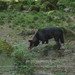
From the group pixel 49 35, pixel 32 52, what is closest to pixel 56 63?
pixel 32 52

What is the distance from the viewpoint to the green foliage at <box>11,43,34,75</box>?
8242 mm

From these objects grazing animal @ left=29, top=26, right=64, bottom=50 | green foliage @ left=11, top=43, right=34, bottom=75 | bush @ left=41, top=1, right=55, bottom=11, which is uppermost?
green foliage @ left=11, top=43, right=34, bottom=75

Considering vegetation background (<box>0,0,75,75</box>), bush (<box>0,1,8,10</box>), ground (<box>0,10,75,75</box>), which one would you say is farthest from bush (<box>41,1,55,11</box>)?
ground (<box>0,10,75,75</box>)

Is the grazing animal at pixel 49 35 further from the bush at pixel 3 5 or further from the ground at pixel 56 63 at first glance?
the bush at pixel 3 5

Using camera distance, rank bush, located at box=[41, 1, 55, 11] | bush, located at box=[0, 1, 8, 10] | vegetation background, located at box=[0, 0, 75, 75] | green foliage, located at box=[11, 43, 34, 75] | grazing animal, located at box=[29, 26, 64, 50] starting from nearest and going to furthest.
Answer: green foliage, located at box=[11, 43, 34, 75]
vegetation background, located at box=[0, 0, 75, 75]
grazing animal, located at box=[29, 26, 64, 50]
bush, located at box=[41, 1, 55, 11]
bush, located at box=[0, 1, 8, 10]

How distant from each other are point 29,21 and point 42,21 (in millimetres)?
893

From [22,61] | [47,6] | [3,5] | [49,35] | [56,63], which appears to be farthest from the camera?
[3,5]

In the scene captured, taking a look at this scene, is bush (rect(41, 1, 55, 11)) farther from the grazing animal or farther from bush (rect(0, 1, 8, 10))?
the grazing animal

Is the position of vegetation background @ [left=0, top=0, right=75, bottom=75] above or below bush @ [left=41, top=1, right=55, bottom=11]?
above

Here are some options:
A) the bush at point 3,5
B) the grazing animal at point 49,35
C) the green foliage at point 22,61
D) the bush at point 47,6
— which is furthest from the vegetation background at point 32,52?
the bush at point 3,5

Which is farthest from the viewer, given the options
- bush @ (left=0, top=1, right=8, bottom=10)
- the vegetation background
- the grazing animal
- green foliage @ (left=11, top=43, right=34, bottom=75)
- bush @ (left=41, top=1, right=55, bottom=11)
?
bush @ (left=0, top=1, right=8, bottom=10)

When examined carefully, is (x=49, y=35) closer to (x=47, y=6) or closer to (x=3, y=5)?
(x=47, y=6)

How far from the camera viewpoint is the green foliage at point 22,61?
324 inches

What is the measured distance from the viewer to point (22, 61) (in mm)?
8617
